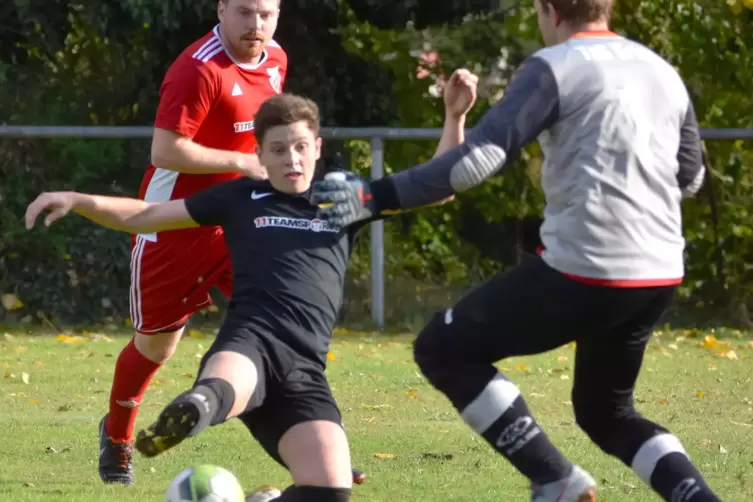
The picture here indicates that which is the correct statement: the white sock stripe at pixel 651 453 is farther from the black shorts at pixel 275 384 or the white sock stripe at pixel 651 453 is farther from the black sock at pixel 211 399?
the black sock at pixel 211 399

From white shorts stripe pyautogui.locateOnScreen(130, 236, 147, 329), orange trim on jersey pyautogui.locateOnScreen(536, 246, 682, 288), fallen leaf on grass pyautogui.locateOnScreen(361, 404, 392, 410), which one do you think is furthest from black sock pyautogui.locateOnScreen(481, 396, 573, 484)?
fallen leaf on grass pyautogui.locateOnScreen(361, 404, 392, 410)

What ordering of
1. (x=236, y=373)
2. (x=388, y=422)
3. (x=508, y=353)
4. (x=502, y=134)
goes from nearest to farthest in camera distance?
(x=502, y=134), (x=508, y=353), (x=236, y=373), (x=388, y=422)

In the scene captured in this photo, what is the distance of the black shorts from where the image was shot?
501 cm

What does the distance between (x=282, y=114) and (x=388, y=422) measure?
2864 mm

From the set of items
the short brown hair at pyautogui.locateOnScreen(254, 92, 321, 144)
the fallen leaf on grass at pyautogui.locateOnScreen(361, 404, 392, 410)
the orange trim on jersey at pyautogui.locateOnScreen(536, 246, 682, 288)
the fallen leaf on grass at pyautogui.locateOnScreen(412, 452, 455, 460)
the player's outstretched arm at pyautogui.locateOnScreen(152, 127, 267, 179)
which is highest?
the short brown hair at pyautogui.locateOnScreen(254, 92, 321, 144)

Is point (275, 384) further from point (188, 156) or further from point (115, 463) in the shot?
point (188, 156)

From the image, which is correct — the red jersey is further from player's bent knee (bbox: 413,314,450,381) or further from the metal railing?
the metal railing

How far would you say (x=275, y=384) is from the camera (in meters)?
5.04

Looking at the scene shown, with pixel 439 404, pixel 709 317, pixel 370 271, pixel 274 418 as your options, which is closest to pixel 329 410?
pixel 274 418

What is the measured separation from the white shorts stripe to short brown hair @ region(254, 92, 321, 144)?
1482 millimetres

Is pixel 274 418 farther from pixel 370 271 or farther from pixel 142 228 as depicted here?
pixel 370 271

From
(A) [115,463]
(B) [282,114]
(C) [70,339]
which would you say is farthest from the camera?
(C) [70,339]

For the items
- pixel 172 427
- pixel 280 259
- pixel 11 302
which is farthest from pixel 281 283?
pixel 11 302

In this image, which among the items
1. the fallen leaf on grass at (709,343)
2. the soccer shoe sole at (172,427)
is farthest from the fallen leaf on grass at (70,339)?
the soccer shoe sole at (172,427)
